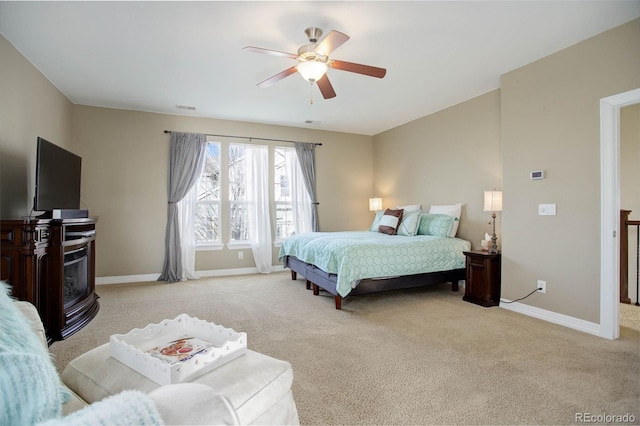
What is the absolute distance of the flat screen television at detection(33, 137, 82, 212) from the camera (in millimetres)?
2881

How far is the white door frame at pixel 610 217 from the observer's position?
2.76 m

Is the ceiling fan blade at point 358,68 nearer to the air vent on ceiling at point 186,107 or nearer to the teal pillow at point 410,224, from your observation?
the teal pillow at point 410,224

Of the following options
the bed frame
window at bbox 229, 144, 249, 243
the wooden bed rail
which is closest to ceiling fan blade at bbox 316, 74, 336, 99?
the bed frame

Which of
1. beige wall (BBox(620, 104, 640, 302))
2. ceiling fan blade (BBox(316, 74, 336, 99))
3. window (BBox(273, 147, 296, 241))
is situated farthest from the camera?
window (BBox(273, 147, 296, 241))

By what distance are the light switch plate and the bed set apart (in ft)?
3.68

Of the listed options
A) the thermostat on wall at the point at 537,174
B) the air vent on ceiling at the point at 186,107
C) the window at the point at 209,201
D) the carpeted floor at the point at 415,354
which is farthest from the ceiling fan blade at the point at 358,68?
the window at the point at 209,201

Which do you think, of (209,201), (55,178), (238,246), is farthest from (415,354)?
(209,201)

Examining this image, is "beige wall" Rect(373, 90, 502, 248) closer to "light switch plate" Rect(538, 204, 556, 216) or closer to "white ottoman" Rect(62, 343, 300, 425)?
"light switch plate" Rect(538, 204, 556, 216)

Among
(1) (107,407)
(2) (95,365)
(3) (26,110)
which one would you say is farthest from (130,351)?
(3) (26,110)

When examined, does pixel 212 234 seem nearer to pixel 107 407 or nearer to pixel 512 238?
pixel 512 238

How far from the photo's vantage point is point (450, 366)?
226cm

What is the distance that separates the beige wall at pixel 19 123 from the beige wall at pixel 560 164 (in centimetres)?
510

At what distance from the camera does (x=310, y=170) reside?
6.04 metres

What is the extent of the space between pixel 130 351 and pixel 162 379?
22cm
